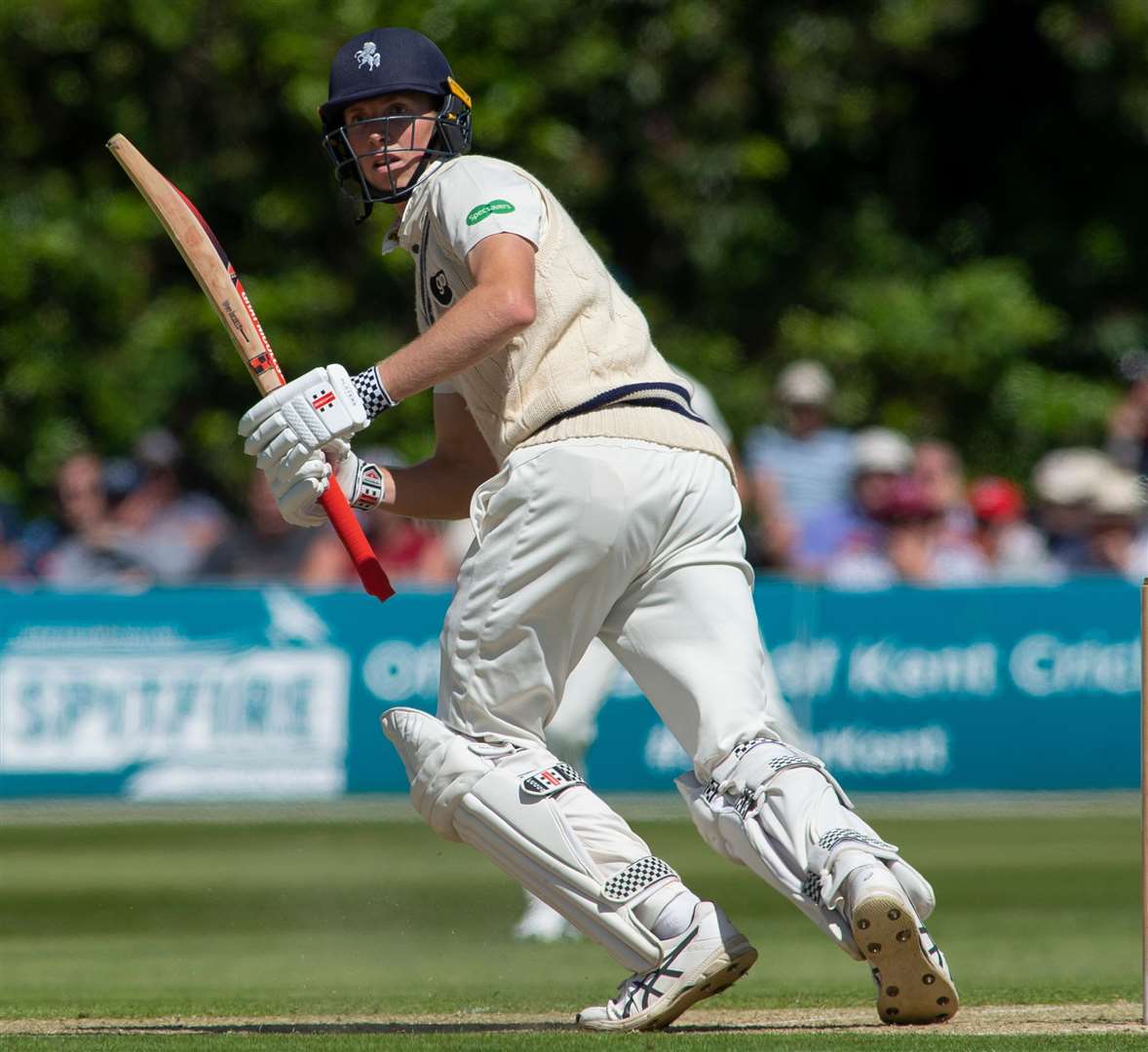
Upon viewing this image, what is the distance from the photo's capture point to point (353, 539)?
473 centimetres

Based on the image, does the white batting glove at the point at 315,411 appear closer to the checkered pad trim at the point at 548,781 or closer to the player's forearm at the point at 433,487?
the player's forearm at the point at 433,487

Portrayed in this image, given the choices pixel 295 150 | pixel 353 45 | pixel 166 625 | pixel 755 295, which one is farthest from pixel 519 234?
pixel 755 295

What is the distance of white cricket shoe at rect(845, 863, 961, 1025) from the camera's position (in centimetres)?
413

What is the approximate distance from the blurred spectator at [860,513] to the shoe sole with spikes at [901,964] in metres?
6.51

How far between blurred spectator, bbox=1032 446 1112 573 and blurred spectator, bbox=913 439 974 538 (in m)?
0.45

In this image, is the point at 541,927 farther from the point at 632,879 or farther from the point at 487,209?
the point at 487,209

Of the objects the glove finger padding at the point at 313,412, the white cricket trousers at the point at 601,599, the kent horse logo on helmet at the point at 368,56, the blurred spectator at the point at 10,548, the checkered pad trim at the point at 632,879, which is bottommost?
the blurred spectator at the point at 10,548

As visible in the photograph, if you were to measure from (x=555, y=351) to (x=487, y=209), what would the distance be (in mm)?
320

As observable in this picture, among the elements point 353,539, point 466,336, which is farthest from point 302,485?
point 466,336

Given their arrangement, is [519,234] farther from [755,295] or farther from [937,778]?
[755,295]

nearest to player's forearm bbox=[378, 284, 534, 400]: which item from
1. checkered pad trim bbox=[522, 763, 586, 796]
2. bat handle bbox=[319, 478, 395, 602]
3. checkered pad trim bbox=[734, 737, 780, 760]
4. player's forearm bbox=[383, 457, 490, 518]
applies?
bat handle bbox=[319, 478, 395, 602]

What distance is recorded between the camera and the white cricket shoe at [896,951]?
4129 millimetres

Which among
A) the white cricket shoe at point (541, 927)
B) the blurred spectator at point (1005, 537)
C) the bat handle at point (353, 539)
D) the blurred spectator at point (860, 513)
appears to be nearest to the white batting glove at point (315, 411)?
the bat handle at point (353, 539)

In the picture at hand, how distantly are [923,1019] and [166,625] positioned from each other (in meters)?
6.41
